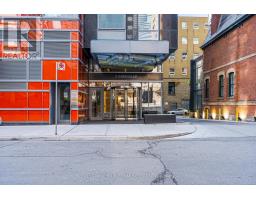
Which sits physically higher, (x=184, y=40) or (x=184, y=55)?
(x=184, y=40)

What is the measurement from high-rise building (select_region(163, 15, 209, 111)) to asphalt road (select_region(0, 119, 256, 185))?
131 ft

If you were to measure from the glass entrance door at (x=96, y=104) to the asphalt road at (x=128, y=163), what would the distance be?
10536mm

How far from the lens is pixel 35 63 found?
50.3 ft

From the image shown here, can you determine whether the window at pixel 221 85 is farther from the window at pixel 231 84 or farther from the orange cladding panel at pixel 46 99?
the orange cladding panel at pixel 46 99

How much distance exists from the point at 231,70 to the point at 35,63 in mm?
18588

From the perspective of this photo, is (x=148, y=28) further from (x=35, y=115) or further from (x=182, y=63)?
(x=182, y=63)

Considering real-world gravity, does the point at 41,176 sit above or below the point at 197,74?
below

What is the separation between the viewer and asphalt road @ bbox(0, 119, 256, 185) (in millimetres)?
5203

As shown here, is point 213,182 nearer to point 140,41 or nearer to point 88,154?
point 88,154

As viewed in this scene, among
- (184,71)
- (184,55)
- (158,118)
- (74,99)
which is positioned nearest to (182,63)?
(184,71)

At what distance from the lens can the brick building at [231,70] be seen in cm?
2143

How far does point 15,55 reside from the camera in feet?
50.1

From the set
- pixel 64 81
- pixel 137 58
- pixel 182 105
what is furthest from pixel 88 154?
pixel 182 105

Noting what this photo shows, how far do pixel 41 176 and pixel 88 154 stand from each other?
7.91 ft
